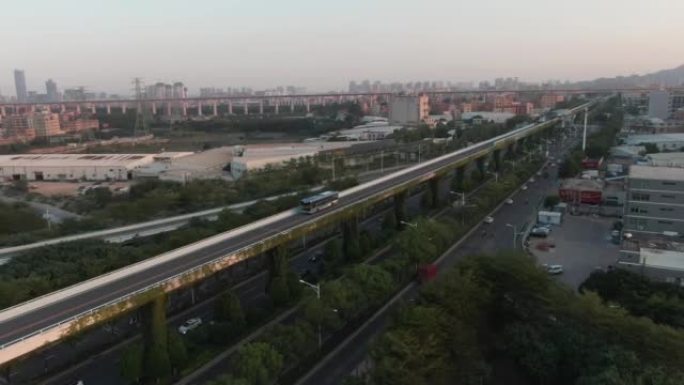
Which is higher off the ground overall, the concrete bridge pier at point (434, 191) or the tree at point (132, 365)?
the concrete bridge pier at point (434, 191)

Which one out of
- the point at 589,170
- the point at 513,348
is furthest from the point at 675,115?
the point at 513,348

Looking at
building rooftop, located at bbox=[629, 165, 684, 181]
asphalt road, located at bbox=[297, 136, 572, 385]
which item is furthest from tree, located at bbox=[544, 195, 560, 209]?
building rooftop, located at bbox=[629, 165, 684, 181]

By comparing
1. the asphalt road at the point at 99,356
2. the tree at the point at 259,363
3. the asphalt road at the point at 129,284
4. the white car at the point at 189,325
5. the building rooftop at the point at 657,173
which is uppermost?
the building rooftop at the point at 657,173

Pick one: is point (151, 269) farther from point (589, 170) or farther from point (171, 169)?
point (589, 170)

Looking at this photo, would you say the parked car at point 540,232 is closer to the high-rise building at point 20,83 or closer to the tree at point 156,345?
the tree at point 156,345

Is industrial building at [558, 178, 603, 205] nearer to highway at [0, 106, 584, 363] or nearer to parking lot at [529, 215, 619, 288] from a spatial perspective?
parking lot at [529, 215, 619, 288]

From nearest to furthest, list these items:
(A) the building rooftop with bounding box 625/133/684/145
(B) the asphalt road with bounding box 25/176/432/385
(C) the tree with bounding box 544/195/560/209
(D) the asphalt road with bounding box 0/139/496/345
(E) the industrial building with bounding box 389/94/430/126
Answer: (D) the asphalt road with bounding box 0/139/496/345 → (B) the asphalt road with bounding box 25/176/432/385 → (C) the tree with bounding box 544/195/560/209 → (A) the building rooftop with bounding box 625/133/684/145 → (E) the industrial building with bounding box 389/94/430/126

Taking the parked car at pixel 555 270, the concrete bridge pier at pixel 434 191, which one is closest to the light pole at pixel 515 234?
the parked car at pixel 555 270
